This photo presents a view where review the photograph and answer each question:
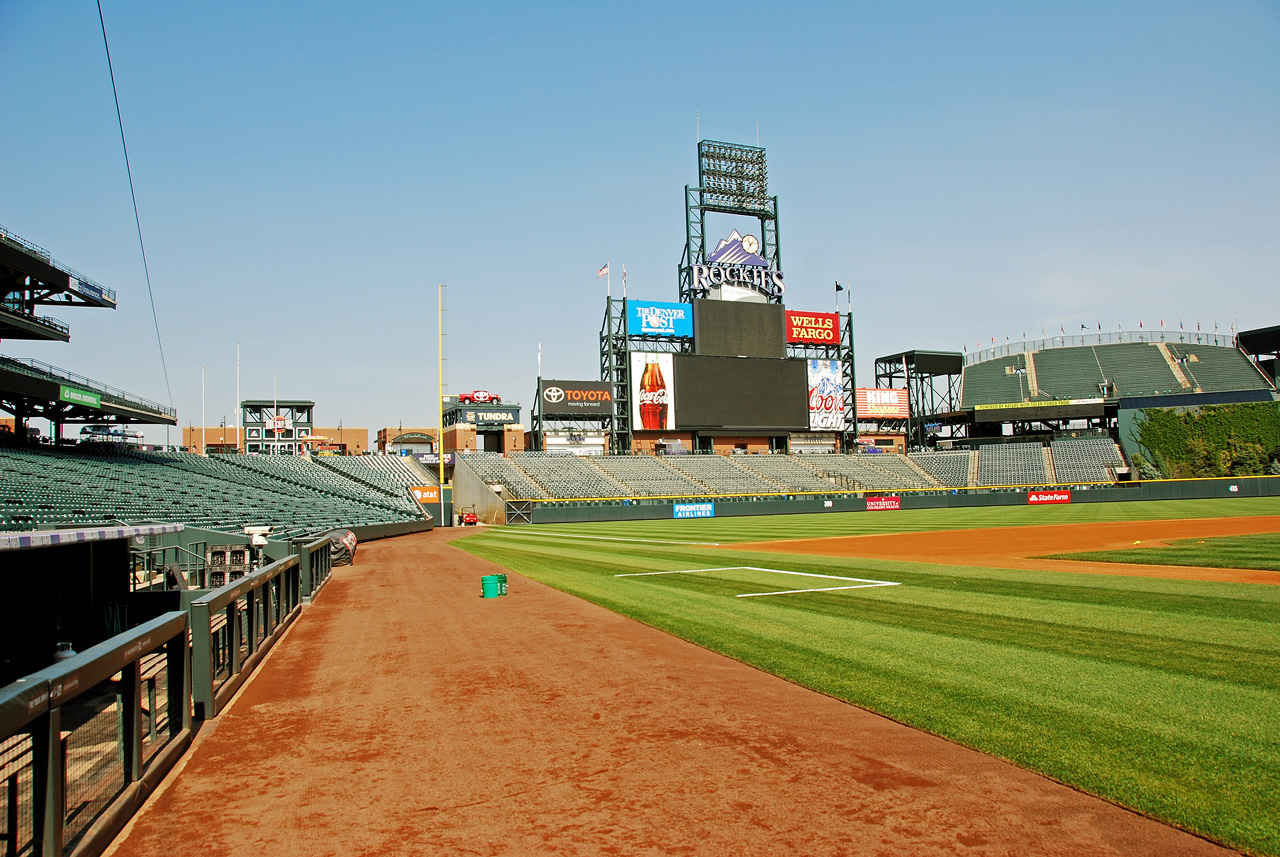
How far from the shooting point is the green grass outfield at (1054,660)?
4488mm

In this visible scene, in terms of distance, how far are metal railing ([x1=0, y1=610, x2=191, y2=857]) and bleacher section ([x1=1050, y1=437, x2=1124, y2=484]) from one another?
6329 cm

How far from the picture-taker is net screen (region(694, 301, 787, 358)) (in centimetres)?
5838

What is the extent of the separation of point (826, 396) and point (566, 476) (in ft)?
78.9

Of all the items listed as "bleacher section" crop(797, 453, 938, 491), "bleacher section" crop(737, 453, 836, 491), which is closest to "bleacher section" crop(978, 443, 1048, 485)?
"bleacher section" crop(797, 453, 938, 491)

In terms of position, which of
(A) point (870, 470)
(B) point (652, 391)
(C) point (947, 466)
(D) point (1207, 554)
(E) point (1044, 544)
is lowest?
(E) point (1044, 544)

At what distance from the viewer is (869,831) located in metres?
3.93

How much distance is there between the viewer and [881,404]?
69.9 m

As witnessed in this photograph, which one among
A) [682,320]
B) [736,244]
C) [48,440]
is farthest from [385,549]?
[736,244]

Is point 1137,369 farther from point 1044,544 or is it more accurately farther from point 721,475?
point 1044,544

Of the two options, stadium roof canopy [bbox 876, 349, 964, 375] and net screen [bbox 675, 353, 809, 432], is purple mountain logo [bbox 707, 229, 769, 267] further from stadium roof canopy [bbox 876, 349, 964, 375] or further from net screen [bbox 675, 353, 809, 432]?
stadium roof canopy [bbox 876, 349, 964, 375]

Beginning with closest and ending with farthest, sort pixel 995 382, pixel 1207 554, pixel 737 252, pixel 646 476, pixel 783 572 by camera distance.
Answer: pixel 783 572, pixel 1207 554, pixel 646 476, pixel 737 252, pixel 995 382

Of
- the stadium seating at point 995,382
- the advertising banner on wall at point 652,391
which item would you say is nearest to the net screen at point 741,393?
the advertising banner on wall at point 652,391

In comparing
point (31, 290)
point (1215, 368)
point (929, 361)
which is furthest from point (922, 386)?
point (31, 290)

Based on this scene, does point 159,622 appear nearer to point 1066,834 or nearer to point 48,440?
point 1066,834
